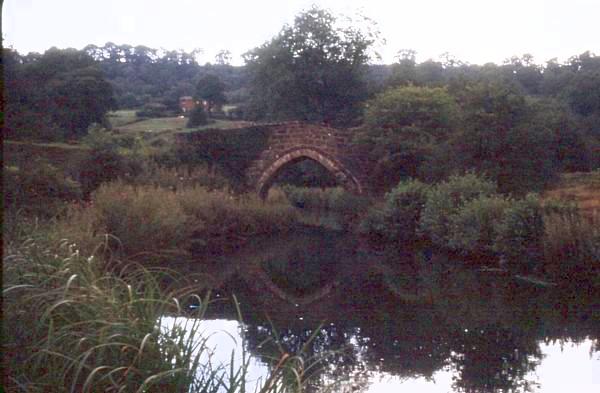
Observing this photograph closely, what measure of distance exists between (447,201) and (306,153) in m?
9.13

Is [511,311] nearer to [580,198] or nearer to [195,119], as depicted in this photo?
[580,198]

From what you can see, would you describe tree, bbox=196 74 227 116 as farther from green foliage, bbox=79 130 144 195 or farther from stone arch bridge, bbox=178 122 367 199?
green foliage, bbox=79 130 144 195

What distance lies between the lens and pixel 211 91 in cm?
4019

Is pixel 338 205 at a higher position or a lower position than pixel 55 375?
lower

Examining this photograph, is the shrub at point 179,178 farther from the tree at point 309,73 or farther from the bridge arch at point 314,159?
the tree at point 309,73

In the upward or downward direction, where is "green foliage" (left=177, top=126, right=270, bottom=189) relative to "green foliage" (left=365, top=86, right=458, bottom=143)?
downward

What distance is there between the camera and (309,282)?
14547mm

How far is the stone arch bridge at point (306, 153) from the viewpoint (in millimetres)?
26969

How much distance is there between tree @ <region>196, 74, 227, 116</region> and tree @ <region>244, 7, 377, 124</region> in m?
1.82

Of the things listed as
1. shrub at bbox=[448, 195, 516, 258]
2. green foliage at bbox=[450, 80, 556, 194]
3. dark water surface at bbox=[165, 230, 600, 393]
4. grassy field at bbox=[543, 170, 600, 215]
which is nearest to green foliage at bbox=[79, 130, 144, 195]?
dark water surface at bbox=[165, 230, 600, 393]

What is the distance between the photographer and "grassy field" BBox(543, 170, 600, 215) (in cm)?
1844

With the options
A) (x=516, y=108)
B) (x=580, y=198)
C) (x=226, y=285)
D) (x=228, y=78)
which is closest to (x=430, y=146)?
(x=516, y=108)

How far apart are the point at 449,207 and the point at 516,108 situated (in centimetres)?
364

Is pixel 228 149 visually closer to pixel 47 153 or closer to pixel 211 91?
pixel 47 153
